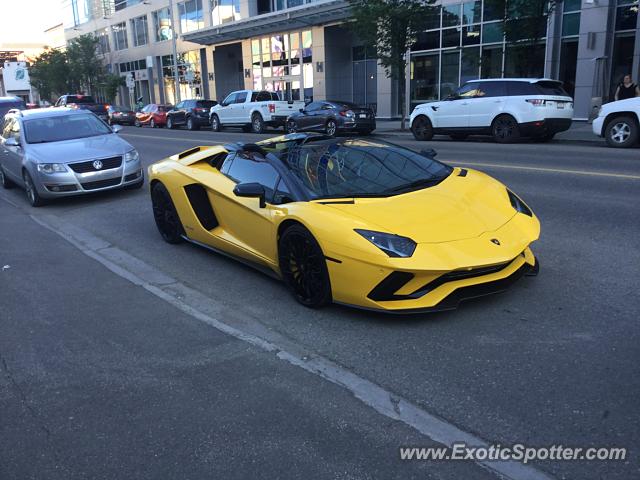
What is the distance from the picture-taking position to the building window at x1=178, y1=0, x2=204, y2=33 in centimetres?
4231

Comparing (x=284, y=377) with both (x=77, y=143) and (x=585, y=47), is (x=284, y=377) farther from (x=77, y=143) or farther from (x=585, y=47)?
(x=585, y=47)

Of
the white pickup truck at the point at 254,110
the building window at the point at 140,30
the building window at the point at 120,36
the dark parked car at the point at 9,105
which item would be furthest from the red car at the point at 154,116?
the building window at the point at 120,36

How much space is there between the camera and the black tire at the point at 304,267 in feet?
14.6

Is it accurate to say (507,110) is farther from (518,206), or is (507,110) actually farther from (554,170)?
(518,206)

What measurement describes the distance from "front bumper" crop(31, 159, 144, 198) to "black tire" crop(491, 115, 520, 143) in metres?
11.0

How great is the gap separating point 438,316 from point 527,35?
17.7 metres

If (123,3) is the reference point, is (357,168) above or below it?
below

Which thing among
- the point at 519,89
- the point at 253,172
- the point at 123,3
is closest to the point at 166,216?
the point at 253,172

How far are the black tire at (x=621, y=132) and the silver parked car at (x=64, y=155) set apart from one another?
1124 centimetres

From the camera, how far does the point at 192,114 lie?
30406 mm

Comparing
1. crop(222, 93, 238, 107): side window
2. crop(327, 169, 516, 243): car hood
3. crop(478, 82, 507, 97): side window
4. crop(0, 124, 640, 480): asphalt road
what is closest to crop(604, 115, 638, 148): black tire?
crop(478, 82, 507, 97): side window

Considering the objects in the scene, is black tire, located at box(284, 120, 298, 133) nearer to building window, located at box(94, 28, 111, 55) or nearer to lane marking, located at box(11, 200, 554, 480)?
lane marking, located at box(11, 200, 554, 480)

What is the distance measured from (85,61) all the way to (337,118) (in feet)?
133

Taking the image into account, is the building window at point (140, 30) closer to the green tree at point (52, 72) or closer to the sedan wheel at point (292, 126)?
the green tree at point (52, 72)
